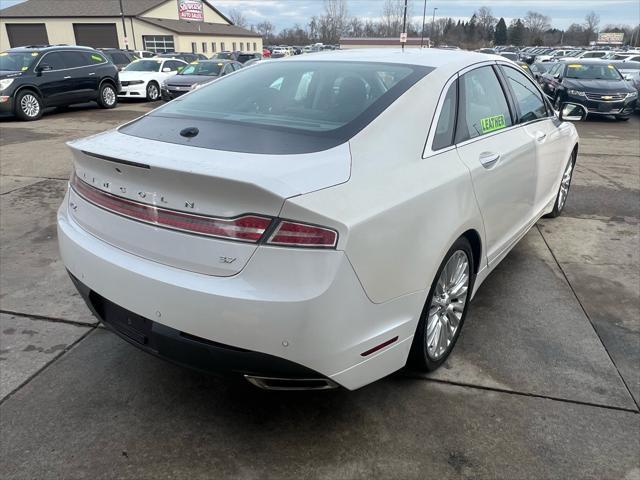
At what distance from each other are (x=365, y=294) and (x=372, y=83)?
4.23 feet

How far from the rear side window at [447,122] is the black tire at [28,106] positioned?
39.3 feet

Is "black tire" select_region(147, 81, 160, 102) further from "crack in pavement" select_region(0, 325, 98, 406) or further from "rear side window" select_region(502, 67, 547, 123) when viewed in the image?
"crack in pavement" select_region(0, 325, 98, 406)

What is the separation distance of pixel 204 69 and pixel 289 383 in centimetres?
1591

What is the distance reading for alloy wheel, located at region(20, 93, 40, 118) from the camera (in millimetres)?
12070

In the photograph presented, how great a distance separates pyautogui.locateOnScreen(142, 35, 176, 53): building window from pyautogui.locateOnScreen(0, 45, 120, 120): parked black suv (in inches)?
1706

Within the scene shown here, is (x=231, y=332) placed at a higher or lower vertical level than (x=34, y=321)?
higher

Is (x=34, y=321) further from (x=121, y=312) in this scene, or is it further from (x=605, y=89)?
(x=605, y=89)

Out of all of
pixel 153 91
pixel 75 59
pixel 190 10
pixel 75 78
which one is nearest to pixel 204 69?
pixel 153 91

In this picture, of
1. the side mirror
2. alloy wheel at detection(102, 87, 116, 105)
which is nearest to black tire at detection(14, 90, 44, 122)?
alloy wheel at detection(102, 87, 116, 105)

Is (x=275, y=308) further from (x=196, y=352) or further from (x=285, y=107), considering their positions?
(x=285, y=107)

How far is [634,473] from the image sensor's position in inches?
87.8

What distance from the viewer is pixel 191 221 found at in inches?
78.1

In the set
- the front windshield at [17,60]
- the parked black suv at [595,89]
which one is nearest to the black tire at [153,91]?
the front windshield at [17,60]

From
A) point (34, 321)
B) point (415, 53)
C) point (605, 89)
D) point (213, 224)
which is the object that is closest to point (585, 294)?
point (415, 53)
